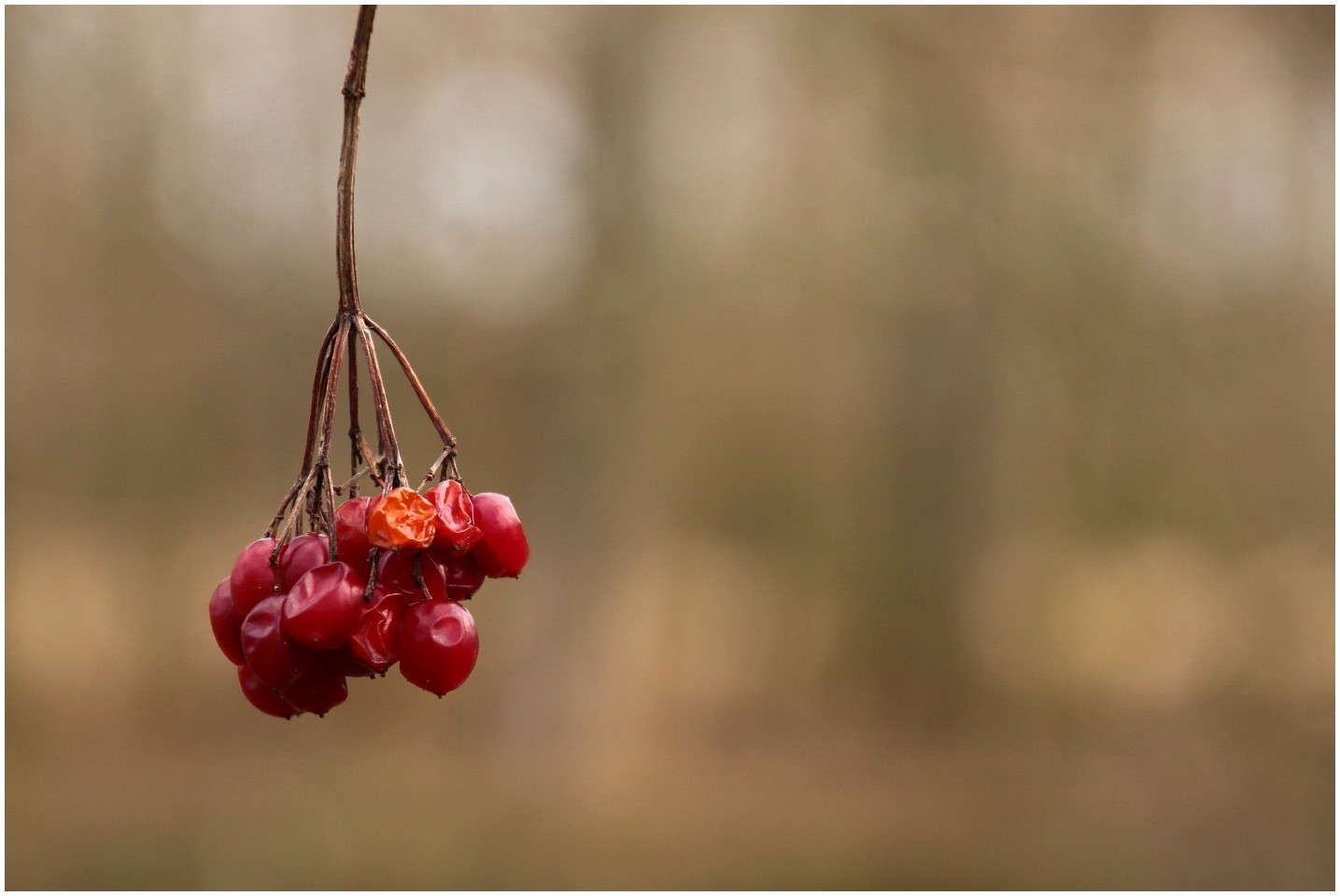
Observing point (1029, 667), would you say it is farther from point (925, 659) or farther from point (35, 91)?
point (35, 91)

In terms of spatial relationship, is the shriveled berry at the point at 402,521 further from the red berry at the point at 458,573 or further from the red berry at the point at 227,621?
the red berry at the point at 227,621

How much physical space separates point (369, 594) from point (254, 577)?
0.13 m

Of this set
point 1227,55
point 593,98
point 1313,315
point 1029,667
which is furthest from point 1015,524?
point 593,98

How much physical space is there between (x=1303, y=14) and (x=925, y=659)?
535cm

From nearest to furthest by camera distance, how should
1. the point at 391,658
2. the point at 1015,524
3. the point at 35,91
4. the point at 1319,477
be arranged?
the point at 391,658, the point at 35,91, the point at 1319,477, the point at 1015,524

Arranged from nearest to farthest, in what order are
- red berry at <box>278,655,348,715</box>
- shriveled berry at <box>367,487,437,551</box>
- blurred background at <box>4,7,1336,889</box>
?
shriveled berry at <box>367,487,437,551</box>, red berry at <box>278,655,348,715</box>, blurred background at <box>4,7,1336,889</box>

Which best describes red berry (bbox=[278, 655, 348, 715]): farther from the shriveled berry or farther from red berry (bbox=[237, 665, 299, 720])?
the shriveled berry

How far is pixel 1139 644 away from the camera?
8414 millimetres

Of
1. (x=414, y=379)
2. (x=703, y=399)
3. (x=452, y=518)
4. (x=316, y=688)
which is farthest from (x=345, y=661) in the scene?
(x=703, y=399)

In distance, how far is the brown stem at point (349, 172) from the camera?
876 millimetres

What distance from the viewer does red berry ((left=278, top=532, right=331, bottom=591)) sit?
1065 mm

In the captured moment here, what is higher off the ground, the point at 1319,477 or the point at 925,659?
the point at 1319,477

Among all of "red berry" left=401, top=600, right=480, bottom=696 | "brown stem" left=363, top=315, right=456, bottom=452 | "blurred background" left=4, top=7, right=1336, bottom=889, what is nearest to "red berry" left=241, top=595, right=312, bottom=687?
"red berry" left=401, top=600, right=480, bottom=696

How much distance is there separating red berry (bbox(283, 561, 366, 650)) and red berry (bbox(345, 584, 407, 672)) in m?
0.02
